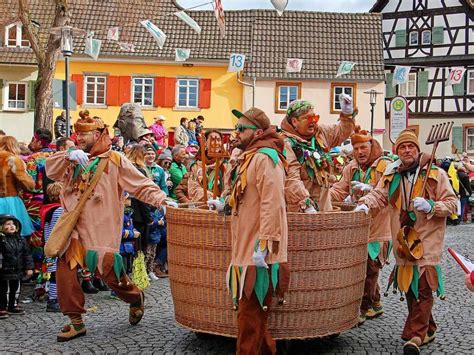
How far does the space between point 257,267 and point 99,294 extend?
13.3ft

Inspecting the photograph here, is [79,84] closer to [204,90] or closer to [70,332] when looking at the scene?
[204,90]

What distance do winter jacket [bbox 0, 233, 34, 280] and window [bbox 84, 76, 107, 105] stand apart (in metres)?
25.2

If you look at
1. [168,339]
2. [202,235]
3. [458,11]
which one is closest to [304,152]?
[202,235]

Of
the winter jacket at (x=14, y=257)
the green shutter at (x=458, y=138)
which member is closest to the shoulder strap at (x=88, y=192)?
the winter jacket at (x=14, y=257)

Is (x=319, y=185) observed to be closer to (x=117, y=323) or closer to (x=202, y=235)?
(x=202, y=235)

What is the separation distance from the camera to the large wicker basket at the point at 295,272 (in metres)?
5.54

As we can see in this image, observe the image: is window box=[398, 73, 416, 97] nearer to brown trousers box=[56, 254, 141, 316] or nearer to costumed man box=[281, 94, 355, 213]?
costumed man box=[281, 94, 355, 213]

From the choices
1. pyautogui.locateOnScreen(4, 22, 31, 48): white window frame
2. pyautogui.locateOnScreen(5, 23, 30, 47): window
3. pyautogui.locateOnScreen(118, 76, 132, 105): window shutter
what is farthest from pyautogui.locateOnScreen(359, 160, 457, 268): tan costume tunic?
pyautogui.locateOnScreen(5, 23, 30, 47): window

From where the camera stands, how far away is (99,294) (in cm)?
876

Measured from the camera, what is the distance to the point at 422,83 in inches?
1401

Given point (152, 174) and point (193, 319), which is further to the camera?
point (152, 174)

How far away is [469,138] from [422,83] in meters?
3.41

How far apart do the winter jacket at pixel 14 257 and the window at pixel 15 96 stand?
995 inches

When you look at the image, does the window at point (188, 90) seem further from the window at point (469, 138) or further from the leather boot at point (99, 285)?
the leather boot at point (99, 285)
